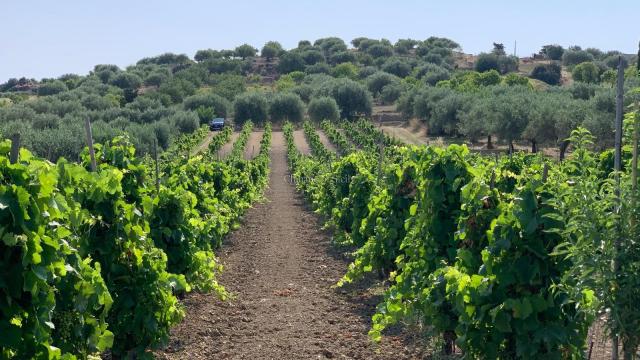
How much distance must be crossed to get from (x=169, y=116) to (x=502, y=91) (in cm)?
2959

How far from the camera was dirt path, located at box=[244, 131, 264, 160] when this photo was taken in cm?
4672

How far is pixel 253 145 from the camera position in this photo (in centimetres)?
4878

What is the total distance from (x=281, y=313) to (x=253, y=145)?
40235 mm

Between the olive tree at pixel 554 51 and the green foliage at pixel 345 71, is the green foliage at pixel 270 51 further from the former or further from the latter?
the olive tree at pixel 554 51

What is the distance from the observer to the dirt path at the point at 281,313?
24.9ft

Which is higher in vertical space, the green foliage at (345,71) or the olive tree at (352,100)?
the green foliage at (345,71)

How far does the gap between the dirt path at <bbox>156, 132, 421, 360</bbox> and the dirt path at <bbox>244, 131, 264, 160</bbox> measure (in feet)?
102

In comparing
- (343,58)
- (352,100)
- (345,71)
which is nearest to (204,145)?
(352,100)


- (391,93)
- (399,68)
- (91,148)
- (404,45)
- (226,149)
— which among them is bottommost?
(226,149)

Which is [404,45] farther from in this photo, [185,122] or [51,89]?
[185,122]

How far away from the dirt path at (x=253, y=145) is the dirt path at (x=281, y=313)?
3119 cm

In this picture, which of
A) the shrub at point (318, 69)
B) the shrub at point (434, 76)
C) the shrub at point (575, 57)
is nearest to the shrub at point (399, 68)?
the shrub at point (434, 76)

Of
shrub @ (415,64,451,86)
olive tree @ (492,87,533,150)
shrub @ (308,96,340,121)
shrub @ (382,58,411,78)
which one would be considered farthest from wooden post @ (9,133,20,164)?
shrub @ (382,58,411,78)

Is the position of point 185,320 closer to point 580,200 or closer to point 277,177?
point 580,200
